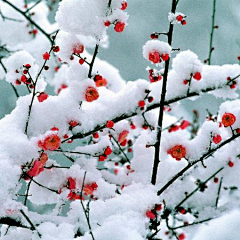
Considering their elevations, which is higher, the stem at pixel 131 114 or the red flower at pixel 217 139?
the stem at pixel 131 114

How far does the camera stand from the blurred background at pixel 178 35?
4.12 meters

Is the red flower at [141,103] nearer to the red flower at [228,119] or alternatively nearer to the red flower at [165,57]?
the red flower at [165,57]

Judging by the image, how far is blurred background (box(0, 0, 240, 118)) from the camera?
4.12m

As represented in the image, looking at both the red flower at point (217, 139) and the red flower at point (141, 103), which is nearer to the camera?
the red flower at point (217, 139)

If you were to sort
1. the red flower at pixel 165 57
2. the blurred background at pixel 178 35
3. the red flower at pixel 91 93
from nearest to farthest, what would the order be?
1. the red flower at pixel 165 57
2. the red flower at pixel 91 93
3. the blurred background at pixel 178 35

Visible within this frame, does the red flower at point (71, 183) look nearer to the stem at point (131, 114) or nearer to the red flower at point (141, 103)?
the stem at point (131, 114)

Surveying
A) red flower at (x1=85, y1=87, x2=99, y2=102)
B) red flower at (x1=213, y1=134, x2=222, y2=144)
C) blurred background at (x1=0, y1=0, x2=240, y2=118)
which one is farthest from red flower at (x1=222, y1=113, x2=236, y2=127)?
blurred background at (x1=0, y1=0, x2=240, y2=118)

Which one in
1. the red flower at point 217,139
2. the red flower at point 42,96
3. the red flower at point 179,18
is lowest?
the red flower at point 217,139

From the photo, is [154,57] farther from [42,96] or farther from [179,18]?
A: [42,96]

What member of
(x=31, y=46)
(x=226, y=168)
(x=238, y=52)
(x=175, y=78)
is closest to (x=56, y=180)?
(x=175, y=78)

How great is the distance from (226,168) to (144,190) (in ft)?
2.71

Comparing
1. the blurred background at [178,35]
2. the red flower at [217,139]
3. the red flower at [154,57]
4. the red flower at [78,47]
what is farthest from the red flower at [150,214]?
the blurred background at [178,35]

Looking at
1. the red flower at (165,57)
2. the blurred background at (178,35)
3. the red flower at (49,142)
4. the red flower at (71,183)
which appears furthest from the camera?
the blurred background at (178,35)

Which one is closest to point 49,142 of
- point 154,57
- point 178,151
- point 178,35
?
point 154,57
